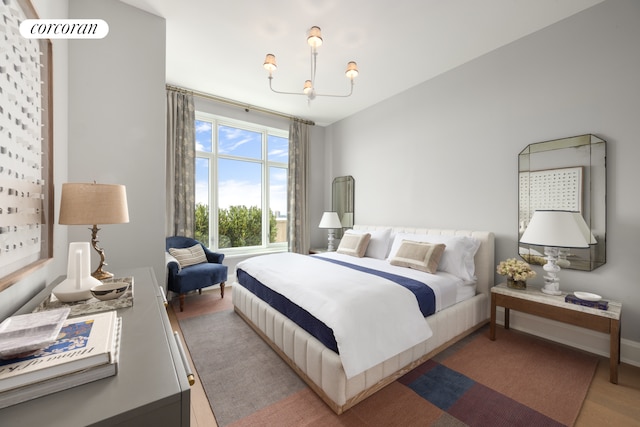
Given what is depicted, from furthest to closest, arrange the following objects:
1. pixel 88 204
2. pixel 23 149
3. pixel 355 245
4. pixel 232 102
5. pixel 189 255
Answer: pixel 232 102 < pixel 355 245 < pixel 189 255 < pixel 88 204 < pixel 23 149

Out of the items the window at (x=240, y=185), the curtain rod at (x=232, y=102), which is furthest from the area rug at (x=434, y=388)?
the curtain rod at (x=232, y=102)

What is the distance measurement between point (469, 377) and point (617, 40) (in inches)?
123

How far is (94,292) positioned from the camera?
115cm

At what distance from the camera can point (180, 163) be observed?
386 centimetres

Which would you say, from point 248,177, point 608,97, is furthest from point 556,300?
point 248,177

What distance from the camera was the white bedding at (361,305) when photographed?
1643 mm

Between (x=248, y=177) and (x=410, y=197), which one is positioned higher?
(x=248, y=177)

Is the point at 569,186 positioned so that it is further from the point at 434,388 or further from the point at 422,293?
the point at 434,388

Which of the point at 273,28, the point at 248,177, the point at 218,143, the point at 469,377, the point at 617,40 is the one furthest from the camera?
the point at 248,177

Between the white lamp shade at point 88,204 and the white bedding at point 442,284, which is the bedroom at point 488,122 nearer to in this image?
the white lamp shade at point 88,204

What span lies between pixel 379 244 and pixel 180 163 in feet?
10.4

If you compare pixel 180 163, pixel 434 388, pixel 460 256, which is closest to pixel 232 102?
pixel 180 163

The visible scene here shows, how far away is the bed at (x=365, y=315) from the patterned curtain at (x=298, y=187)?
155 cm

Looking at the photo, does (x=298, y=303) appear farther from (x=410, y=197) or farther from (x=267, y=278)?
(x=410, y=197)
